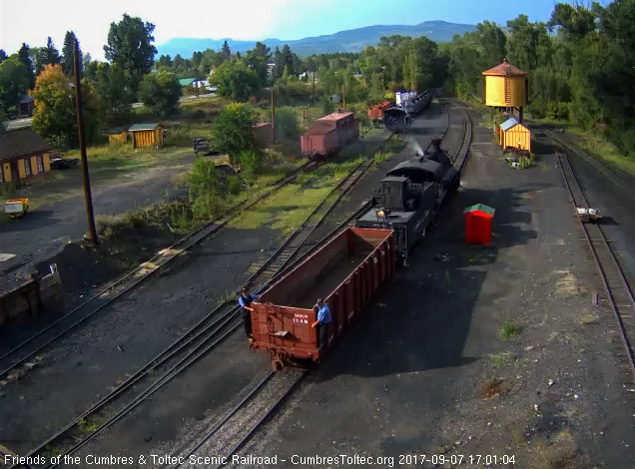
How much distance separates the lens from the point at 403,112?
52438 mm

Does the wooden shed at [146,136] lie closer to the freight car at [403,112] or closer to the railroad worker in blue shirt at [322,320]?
the freight car at [403,112]

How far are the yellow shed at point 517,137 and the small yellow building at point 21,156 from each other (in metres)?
27.9

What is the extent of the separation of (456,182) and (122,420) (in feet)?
67.7

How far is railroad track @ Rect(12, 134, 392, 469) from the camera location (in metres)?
11.6

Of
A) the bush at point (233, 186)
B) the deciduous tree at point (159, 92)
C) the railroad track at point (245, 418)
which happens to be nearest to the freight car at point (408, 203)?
the railroad track at point (245, 418)

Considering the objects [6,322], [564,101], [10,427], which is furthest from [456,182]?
[564,101]

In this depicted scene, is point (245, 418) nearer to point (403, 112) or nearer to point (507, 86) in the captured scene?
point (507, 86)

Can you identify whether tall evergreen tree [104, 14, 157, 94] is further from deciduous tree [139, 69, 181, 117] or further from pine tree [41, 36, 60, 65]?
pine tree [41, 36, 60, 65]

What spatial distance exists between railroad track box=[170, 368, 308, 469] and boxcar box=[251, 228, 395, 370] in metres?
0.50

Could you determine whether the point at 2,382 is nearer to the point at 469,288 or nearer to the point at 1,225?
the point at 469,288

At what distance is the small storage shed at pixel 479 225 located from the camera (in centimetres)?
2123

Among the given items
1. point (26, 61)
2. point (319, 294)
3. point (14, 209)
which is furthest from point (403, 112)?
point (26, 61)
